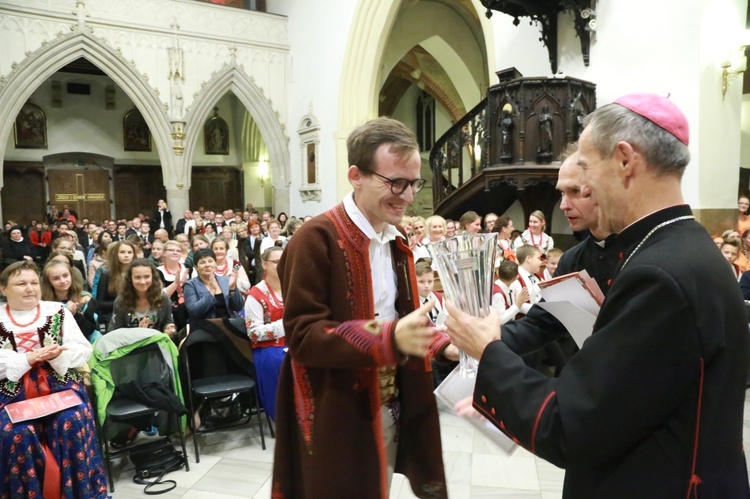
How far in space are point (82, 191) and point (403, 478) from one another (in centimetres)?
1773

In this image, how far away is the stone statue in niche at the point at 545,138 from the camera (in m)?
7.30

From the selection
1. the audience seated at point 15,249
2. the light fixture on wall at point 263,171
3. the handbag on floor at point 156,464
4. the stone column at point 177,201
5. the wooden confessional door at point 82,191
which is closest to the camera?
the handbag on floor at point 156,464

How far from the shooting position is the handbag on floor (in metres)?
3.47

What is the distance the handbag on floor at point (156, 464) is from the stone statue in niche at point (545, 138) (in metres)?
5.81

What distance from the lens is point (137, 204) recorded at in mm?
18922

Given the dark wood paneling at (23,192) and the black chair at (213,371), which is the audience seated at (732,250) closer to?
the black chair at (213,371)

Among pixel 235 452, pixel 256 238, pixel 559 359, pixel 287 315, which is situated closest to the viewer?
pixel 287 315

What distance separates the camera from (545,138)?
7.38 meters

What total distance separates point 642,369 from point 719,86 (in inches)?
295

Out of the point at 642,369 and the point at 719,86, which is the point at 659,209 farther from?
the point at 719,86

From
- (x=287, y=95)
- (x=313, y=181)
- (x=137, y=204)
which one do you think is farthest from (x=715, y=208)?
(x=137, y=204)

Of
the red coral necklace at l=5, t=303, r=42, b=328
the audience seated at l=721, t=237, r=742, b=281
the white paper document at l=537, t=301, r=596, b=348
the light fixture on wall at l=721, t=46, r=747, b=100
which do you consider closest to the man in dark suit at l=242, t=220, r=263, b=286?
the red coral necklace at l=5, t=303, r=42, b=328

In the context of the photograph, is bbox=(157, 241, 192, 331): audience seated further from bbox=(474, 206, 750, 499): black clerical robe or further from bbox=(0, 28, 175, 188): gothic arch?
bbox=(0, 28, 175, 188): gothic arch

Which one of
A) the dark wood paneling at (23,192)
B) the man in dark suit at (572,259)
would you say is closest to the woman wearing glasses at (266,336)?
the man in dark suit at (572,259)
